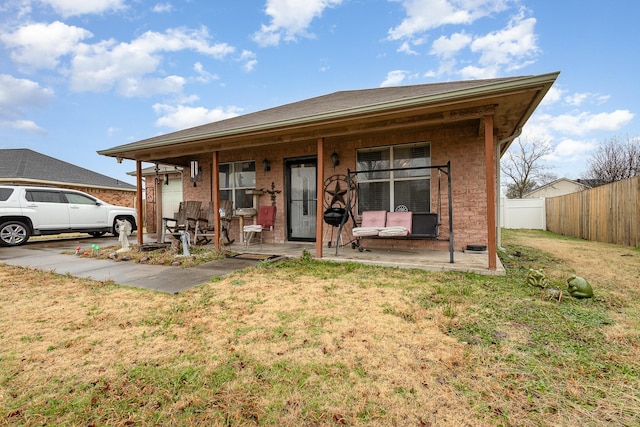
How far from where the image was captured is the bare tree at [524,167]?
80.3 feet

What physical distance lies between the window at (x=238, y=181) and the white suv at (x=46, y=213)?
4.45 meters

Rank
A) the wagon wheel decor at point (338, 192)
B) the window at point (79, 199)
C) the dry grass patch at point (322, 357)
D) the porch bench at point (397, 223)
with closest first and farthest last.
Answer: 1. the dry grass patch at point (322, 357)
2. the porch bench at point (397, 223)
3. the wagon wheel decor at point (338, 192)
4. the window at point (79, 199)

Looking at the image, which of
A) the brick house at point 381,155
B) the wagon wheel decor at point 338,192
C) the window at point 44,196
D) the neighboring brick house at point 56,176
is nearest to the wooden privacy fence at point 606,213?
the brick house at point 381,155

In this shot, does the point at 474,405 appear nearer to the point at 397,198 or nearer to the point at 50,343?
the point at 50,343

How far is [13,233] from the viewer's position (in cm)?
763

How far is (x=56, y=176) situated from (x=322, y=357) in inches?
717

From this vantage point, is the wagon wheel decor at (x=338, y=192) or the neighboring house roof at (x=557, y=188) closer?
the wagon wheel decor at (x=338, y=192)

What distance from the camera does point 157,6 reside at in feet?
27.9

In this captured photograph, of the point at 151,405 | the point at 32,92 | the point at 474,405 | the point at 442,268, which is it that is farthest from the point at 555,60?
the point at 32,92

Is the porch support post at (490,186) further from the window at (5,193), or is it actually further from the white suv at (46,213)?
the window at (5,193)

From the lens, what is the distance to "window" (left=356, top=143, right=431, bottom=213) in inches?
227

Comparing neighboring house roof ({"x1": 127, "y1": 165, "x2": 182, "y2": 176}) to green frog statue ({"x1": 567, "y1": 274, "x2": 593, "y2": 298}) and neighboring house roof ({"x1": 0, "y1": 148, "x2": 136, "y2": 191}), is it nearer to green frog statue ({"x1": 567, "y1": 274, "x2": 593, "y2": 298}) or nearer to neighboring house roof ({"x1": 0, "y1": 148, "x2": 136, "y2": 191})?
neighboring house roof ({"x1": 0, "y1": 148, "x2": 136, "y2": 191})

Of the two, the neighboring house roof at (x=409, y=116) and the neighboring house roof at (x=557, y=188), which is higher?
the neighboring house roof at (x=557, y=188)

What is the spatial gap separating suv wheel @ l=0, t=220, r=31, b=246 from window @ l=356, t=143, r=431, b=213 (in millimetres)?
8724
